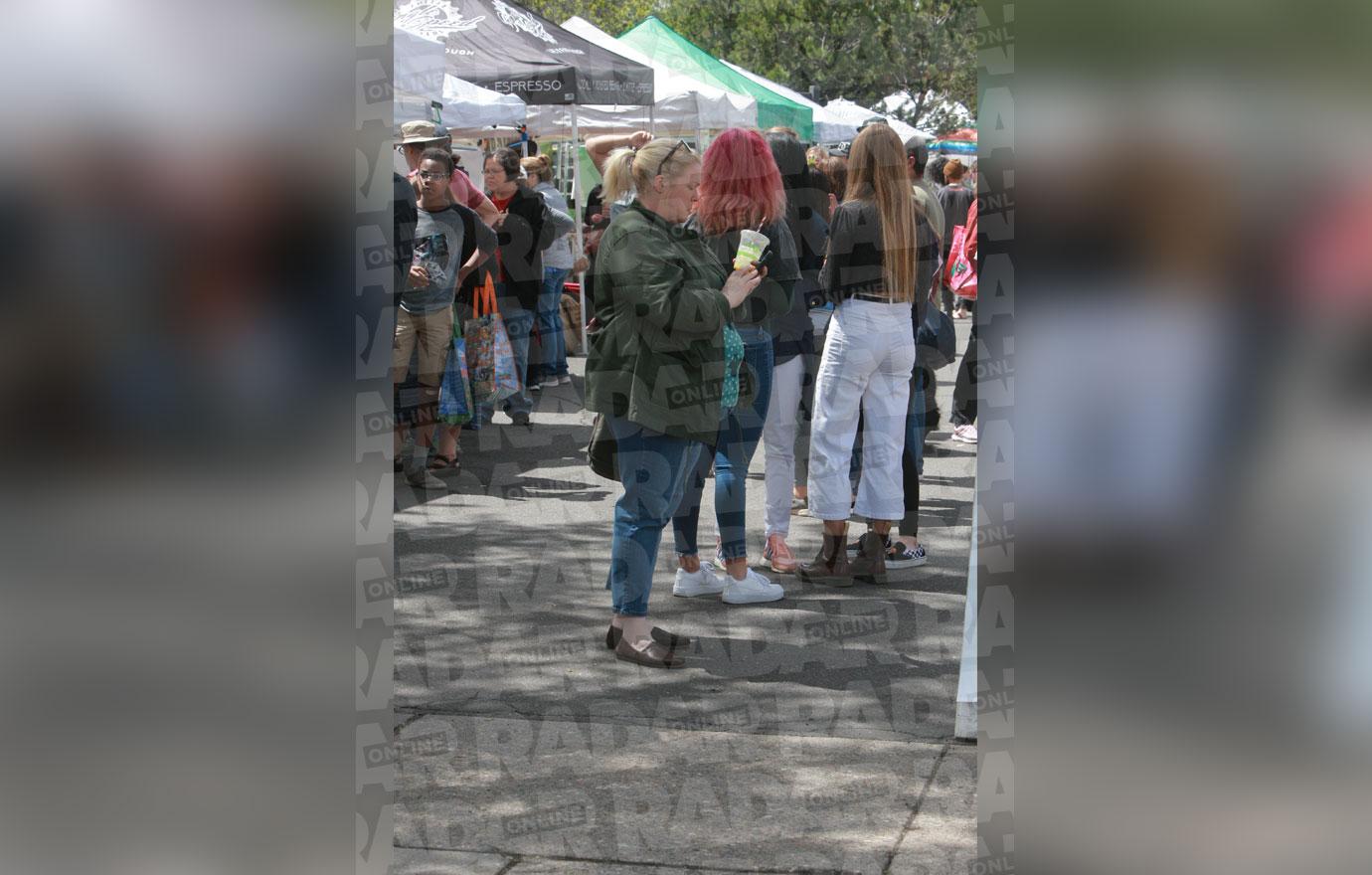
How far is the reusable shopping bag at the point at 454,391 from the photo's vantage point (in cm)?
988

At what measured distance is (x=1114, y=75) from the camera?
178 cm

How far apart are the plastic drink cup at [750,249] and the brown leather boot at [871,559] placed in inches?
64.3

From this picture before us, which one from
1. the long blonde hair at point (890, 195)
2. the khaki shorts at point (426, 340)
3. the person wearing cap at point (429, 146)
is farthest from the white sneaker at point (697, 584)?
the person wearing cap at point (429, 146)

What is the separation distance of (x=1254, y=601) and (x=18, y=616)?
145cm

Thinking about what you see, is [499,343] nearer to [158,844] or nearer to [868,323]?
[868,323]

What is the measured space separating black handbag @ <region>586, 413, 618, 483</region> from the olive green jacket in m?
0.25

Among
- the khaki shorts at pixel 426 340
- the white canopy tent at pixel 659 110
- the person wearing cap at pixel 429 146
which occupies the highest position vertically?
the white canopy tent at pixel 659 110

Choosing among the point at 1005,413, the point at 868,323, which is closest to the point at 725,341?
the point at 868,323

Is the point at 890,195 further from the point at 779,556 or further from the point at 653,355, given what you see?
the point at 779,556

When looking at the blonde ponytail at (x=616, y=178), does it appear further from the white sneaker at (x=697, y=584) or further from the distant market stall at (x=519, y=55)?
the distant market stall at (x=519, y=55)

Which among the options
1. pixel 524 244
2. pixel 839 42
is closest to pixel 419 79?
pixel 524 244

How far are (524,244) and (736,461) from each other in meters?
5.54

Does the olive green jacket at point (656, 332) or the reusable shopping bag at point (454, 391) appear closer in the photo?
the olive green jacket at point (656, 332)

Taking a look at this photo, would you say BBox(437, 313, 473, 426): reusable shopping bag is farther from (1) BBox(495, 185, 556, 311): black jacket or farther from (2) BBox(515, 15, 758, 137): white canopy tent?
(2) BBox(515, 15, 758, 137): white canopy tent
